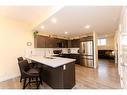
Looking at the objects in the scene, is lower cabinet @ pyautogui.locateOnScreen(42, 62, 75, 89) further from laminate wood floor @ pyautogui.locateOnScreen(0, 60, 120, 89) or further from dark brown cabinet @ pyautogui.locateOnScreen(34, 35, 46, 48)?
dark brown cabinet @ pyautogui.locateOnScreen(34, 35, 46, 48)

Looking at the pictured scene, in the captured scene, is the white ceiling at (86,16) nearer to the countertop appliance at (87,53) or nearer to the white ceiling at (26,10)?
the white ceiling at (26,10)

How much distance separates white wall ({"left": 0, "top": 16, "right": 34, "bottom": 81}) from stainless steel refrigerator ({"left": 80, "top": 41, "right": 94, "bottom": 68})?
3.59m

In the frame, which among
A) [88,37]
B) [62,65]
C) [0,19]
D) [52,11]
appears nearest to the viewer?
[62,65]

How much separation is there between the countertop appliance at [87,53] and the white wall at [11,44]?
359 cm

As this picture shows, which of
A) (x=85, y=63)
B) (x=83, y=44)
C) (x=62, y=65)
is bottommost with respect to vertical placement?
(x=85, y=63)

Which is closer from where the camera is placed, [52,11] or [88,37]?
[52,11]

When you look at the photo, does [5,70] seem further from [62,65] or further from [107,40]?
[107,40]

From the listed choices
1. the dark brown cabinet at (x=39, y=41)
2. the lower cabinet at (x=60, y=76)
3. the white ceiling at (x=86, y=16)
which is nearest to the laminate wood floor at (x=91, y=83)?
the lower cabinet at (x=60, y=76)

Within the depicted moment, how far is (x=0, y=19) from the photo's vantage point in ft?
14.1

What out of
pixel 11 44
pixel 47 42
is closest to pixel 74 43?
pixel 47 42
